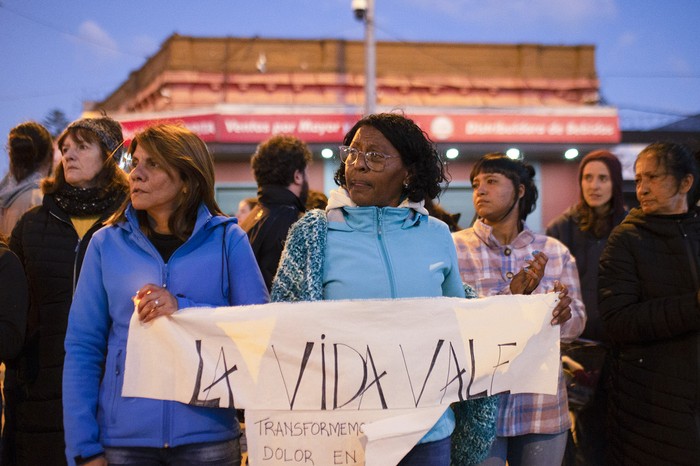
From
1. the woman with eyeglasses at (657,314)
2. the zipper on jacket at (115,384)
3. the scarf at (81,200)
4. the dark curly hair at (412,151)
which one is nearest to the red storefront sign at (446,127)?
the woman with eyeglasses at (657,314)

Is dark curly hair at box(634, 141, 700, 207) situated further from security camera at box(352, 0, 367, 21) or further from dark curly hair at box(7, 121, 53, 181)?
security camera at box(352, 0, 367, 21)

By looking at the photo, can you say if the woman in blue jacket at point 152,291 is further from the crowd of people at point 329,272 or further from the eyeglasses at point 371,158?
the eyeglasses at point 371,158

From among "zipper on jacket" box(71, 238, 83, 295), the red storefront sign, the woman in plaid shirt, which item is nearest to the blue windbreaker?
"zipper on jacket" box(71, 238, 83, 295)

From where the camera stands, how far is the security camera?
45.0 feet

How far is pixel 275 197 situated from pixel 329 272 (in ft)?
7.22

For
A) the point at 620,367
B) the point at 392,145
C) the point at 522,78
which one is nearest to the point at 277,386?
the point at 392,145

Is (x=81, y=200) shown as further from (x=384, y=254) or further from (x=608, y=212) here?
(x=608, y=212)

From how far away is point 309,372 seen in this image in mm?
2506

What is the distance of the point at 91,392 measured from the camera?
2453 millimetres

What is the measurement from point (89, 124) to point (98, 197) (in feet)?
1.26

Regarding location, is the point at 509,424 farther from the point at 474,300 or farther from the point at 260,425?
the point at 260,425

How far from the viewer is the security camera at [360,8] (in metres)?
13.7

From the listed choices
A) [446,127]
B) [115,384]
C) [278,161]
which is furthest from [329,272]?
[446,127]

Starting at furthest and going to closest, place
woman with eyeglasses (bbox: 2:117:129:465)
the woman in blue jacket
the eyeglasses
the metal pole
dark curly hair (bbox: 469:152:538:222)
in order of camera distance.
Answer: the metal pole, dark curly hair (bbox: 469:152:538:222), woman with eyeglasses (bbox: 2:117:129:465), the eyeglasses, the woman in blue jacket
